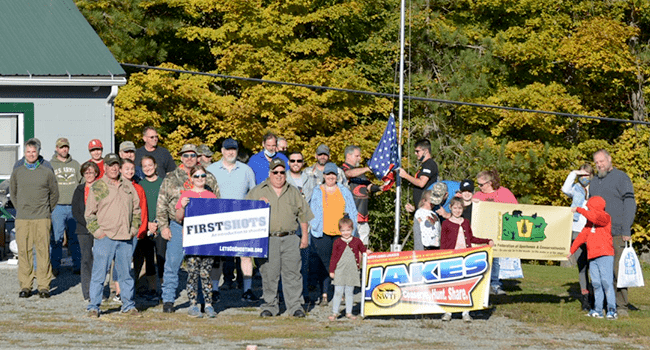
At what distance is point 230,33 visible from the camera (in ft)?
113

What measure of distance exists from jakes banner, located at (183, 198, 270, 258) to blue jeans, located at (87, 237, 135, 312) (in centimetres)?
101

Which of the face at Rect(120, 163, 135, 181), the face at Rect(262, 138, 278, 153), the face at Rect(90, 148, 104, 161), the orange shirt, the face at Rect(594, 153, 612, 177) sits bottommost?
the orange shirt

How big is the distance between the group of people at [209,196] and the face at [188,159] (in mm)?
15

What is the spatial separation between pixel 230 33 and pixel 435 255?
72.2 feet

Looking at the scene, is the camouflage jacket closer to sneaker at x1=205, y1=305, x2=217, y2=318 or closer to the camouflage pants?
the camouflage pants

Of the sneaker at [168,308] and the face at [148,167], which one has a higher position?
the face at [148,167]

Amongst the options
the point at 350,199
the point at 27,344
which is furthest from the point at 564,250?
the point at 27,344

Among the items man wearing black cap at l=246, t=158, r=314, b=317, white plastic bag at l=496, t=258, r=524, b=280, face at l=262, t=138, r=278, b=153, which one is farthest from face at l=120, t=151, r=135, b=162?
white plastic bag at l=496, t=258, r=524, b=280

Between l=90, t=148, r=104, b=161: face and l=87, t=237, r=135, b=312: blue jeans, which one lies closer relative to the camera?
l=87, t=237, r=135, b=312: blue jeans

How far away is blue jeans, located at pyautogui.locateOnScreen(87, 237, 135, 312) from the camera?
13.2 m

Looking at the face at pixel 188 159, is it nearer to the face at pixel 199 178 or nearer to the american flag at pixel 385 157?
the face at pixel 199 178

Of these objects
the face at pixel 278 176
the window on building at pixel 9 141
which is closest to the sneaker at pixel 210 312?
the face at pixel 278 176

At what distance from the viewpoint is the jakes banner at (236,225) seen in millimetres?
13398

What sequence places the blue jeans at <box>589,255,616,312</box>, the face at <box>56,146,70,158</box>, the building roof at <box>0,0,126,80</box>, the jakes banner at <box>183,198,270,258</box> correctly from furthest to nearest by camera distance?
the building roof at <box>0,0,126,80</box> → the face at <box>56,146,70,158</box> → the blue jeans at <box>589,255,616,312</box> → the jakes banner at <box>183,198,270,258</box>
